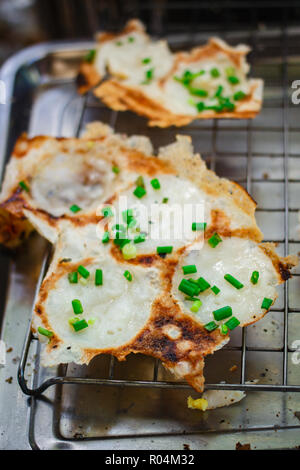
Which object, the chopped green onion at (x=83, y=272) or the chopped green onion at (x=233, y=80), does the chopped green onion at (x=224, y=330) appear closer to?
the chopped green onion at (x=83, y=272)

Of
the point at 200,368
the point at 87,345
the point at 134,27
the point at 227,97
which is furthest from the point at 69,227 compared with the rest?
the point at 134,27

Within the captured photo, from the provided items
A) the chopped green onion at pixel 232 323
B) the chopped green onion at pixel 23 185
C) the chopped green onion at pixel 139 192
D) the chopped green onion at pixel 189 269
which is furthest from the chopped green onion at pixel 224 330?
the chopped green onion at pixel 23 185

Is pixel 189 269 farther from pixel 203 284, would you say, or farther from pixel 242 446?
pixel 242 446

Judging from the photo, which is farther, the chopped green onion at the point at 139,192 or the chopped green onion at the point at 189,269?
the chopped green onion at the point at 139,192

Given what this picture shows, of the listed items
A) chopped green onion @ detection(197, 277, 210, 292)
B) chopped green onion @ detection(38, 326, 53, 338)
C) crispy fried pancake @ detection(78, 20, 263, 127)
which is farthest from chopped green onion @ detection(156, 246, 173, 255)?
crispy fried pancake @ detection(78, 20, 263, 127)

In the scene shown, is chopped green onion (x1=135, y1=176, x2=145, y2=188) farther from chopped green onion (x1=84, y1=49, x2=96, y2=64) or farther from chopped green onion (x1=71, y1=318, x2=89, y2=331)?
chopped green onion (x1=84, y1=49, x2=96, y2=64)

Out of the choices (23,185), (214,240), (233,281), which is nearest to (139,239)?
(214,240)
